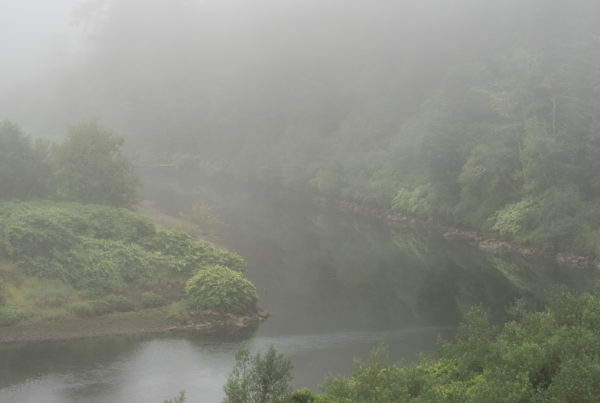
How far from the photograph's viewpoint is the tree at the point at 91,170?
41.8m

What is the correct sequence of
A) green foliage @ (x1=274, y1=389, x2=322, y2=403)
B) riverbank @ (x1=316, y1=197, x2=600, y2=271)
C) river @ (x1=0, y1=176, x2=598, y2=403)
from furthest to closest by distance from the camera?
riverbank @ (x1=316, y1=197, x2=600, y2=271)
river @ (x1=0, y1=176, x2=598, y2=403)
green foliage @ (x1=274, y1=389, x2=322, y2=403)

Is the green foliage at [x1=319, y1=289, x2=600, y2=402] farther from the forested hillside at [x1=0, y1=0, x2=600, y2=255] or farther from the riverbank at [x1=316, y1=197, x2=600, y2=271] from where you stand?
the forested hillside at [x1=0, y1=0, x2=600, y2=255]

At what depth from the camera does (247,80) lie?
122562 millimetres

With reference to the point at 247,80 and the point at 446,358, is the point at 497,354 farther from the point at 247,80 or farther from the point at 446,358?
the point at 247,80

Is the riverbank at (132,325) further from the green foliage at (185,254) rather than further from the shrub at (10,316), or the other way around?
the green foliage at (185,254)

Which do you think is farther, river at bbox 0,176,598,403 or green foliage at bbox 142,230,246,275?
green foliage at bbox 142,230,246,275

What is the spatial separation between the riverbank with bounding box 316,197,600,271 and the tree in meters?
29.8

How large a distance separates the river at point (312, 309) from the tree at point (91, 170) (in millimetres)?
9716

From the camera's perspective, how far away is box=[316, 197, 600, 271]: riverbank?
43625 mm

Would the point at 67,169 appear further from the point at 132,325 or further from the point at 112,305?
the point at 132,325

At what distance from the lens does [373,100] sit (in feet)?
311

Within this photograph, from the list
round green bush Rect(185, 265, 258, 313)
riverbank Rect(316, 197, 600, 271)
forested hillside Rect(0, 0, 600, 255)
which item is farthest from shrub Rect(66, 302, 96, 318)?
forested hillside Rect(0, 0, 600, 255)

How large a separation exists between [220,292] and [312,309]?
18.9ft

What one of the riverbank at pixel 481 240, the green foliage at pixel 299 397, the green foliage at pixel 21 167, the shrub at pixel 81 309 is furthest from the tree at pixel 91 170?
the green foliage at pixel 299 397
